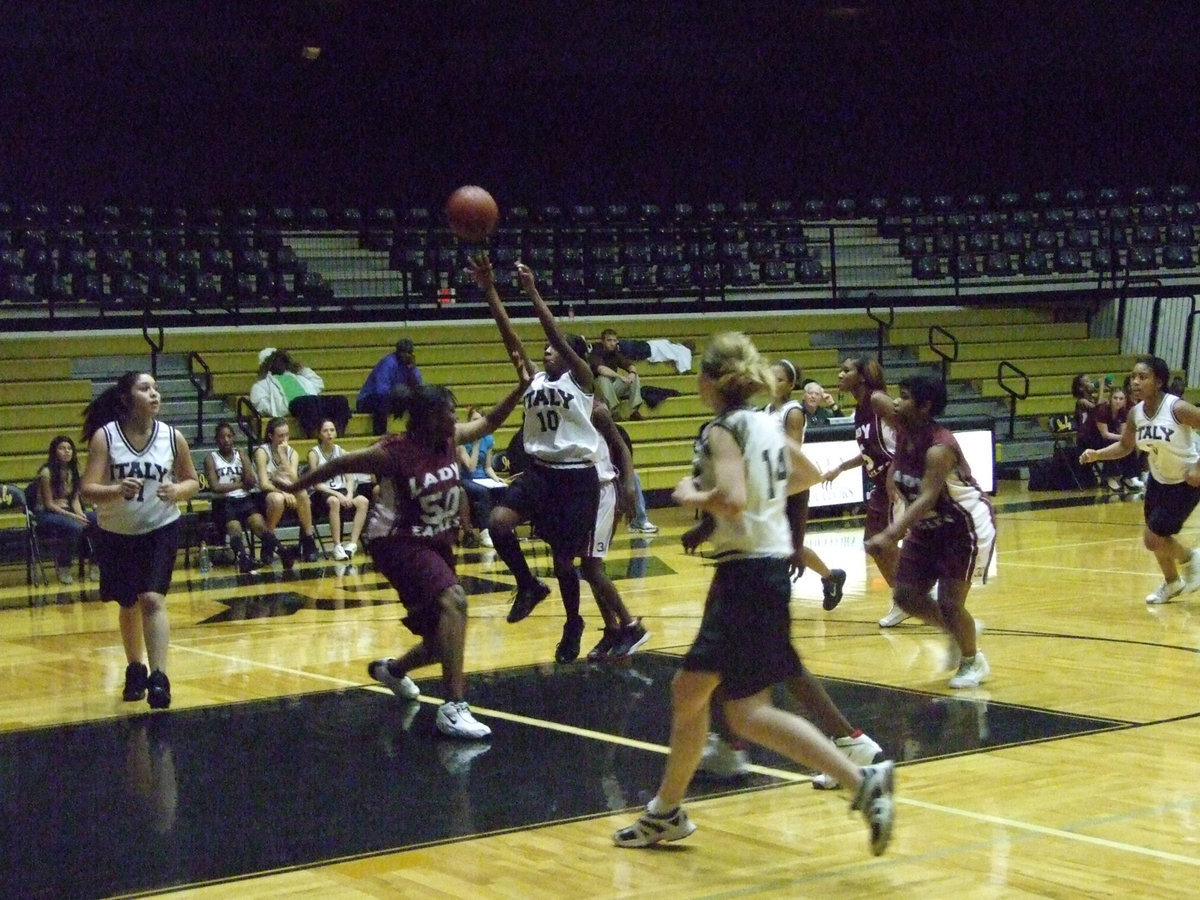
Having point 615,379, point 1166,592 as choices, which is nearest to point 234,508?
point 615,379

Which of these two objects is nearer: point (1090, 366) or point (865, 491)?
point (865, 491)

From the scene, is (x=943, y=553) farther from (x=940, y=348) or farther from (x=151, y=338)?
(x=940, y=348)

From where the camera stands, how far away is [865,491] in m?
16.5

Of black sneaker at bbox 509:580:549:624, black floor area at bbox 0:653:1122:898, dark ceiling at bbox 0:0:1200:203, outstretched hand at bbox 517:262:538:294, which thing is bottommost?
black floor area at bbox 0:653:1122:898

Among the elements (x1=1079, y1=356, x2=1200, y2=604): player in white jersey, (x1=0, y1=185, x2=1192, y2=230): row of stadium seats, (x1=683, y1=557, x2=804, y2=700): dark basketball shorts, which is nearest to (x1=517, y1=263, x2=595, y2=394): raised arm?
(x1=683, y1=557, x2=804, y2=700): dark basketball shorts

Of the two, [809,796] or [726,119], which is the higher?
[726,119]

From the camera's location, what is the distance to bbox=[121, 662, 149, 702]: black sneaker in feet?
25.3

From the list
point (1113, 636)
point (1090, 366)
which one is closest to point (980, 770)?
point (1113, 636)

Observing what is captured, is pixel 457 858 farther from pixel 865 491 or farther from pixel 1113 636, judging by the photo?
pixel 865 491

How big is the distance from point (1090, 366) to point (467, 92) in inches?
382

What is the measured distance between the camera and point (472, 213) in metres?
7.59

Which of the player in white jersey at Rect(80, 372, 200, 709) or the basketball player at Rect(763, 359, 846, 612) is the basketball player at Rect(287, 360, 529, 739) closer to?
the player in white jersey at Rect(80, 372, 200, 709)

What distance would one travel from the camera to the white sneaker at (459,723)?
6543 mm

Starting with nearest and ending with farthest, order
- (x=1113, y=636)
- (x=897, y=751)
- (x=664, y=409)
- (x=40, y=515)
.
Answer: (x=897, y=751), (x=1113, y=636), (x=40, y=515), (x=664, y=409)
